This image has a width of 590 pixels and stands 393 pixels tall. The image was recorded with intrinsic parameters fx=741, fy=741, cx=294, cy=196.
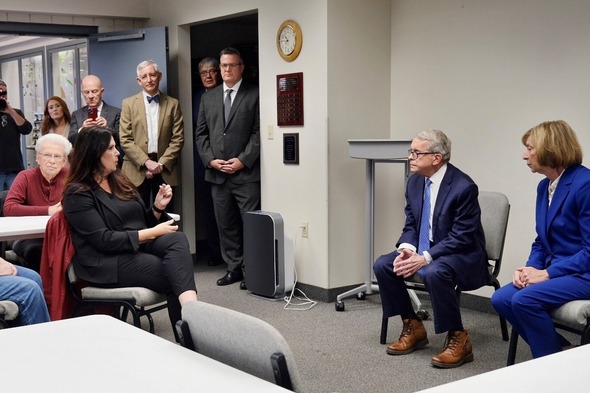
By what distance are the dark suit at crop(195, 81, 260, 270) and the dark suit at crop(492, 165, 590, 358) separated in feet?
8.85

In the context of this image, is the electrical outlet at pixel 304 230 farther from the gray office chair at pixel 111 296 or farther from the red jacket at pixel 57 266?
the red jacket at pixel 57 266

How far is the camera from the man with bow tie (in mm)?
6051

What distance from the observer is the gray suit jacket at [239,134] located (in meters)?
5.77

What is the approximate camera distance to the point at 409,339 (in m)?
4.06

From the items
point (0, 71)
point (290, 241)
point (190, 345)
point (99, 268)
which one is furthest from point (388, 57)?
point (0, 71)

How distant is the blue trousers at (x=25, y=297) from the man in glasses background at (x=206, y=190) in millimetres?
3307

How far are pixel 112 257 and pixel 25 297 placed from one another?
19.2 inches

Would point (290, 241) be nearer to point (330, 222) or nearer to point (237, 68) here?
point (330, 222)

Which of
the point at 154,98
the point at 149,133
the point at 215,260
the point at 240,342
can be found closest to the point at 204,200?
the point at 215,260

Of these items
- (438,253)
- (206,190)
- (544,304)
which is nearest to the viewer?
(544,304)

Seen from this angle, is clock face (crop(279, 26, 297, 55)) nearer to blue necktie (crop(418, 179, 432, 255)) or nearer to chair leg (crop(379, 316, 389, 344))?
blue necktie (crop(418, 179, 432, 255))

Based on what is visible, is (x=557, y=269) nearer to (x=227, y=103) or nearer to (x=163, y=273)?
(x=163, y=273)

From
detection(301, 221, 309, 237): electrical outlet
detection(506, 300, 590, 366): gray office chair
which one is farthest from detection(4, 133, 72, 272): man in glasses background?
detection(506, 300, 590, 366): gray office chair

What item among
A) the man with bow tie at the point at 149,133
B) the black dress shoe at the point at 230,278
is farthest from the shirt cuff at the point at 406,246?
the man with bow tie at the point at 149,133
